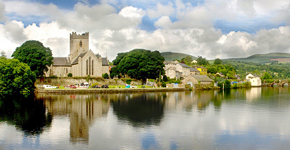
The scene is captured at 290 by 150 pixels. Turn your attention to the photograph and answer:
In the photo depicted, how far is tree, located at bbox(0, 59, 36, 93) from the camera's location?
156 ft

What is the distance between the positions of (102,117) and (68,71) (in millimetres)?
52162

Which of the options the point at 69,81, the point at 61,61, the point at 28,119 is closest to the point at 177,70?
the point at 61,61

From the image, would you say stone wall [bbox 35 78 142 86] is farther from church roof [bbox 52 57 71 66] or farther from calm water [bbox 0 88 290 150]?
calm water [bbox 0 88 290 150]

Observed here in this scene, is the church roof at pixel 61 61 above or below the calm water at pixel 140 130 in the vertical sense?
above

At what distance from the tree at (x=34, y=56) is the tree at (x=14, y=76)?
4.25 metres

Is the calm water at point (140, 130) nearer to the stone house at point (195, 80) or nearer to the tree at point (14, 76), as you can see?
the tree at point (14, 76)

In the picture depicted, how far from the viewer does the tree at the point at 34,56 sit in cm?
5356

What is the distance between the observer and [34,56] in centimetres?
5394

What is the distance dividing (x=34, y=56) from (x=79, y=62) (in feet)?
49.2

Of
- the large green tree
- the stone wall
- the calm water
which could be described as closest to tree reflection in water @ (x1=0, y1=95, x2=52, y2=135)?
the calm water

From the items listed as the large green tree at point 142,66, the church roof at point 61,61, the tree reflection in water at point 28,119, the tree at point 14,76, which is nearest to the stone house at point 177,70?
the large green tree at point 142,66

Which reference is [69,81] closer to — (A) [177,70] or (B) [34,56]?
(B) [34,56]

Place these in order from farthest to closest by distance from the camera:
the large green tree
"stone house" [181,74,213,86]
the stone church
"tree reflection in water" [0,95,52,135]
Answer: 1. the stone church
2. "stone house" [181,74,213,86]
3. the large green tree
4. "tree reflection in water" [0,95,52,135]

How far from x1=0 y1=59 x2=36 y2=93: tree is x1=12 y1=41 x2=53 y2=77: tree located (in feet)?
13.9
